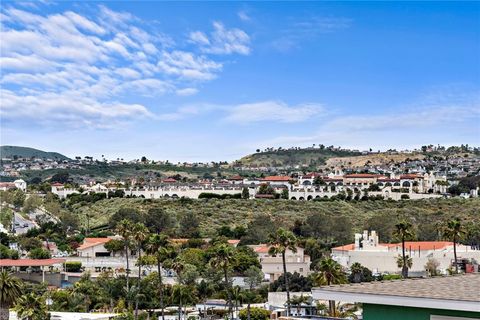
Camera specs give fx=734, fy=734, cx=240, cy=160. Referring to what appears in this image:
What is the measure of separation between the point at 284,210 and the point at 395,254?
42093 mm

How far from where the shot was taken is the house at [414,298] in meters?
5.31

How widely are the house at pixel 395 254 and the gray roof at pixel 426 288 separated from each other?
56.8m

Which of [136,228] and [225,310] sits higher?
[136,228]

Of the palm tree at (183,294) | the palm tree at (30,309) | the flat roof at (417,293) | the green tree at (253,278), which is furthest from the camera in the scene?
the green tree at (253,278)

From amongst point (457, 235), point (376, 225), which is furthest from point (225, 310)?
point (376, 225)

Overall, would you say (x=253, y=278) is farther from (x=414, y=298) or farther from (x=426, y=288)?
(x=414, y=298)

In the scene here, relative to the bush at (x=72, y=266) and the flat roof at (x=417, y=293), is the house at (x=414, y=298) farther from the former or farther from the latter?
the bush at (x=72, y=266)

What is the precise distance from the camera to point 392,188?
123375 mm

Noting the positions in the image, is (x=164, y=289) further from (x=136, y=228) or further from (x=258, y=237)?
(x=258, y=237)

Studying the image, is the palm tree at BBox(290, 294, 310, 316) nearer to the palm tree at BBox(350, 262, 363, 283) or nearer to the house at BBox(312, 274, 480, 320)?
the palm tree at BBox(350, 262, 363, 283)

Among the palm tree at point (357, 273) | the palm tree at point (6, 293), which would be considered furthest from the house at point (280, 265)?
the palm tree at point (6, 293)

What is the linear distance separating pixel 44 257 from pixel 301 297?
29265 mm

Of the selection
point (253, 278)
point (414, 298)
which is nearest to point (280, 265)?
point (253, 278)

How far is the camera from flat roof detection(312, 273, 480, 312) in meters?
5.30
